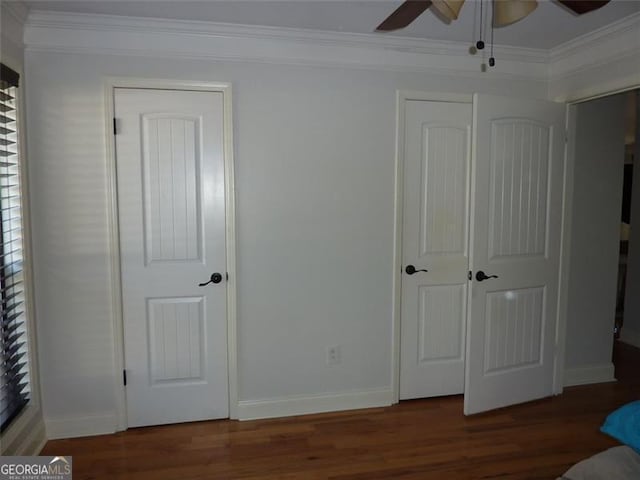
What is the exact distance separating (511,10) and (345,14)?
1.11m

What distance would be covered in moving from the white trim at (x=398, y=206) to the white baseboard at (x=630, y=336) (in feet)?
8.83

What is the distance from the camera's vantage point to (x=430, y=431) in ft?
9.06

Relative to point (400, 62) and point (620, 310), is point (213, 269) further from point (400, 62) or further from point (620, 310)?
point (620, 310)

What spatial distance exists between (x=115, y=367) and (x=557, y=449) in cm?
261

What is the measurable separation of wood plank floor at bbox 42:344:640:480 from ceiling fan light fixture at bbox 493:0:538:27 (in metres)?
2.13

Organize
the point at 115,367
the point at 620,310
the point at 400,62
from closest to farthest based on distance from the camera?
the point at 115,367 < the point at 400,62 < the point at 620,310

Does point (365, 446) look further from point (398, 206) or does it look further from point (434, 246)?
point (398, 206)

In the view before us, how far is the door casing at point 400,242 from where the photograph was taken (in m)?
2.93

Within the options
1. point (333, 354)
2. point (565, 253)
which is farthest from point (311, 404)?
point (565, 253)

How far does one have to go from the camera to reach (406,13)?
1.72 m

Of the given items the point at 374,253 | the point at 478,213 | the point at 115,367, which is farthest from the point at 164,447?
the point at 478,213

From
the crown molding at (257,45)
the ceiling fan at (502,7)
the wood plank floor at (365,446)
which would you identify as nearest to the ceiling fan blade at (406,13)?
the ceiling fan at (502,7)

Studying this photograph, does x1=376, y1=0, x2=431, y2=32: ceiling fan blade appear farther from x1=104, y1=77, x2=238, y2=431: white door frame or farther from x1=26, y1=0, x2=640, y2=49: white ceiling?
x1=104, y1=77, x2=238, y2=431: white door frame

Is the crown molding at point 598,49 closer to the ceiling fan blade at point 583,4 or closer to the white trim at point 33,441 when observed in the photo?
the ceiling fan blade at point 583,4
